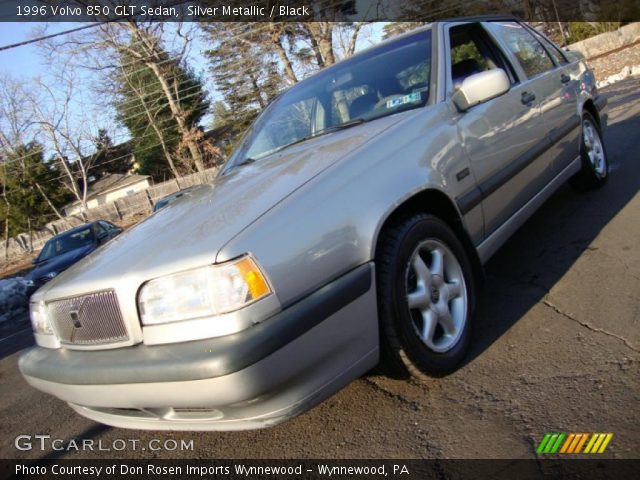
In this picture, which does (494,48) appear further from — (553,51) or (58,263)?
(58,263)

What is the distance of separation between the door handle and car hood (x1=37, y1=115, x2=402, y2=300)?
120 centimetres

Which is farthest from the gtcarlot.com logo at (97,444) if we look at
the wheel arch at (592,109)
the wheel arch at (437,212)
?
the wheel arch at (592,109)

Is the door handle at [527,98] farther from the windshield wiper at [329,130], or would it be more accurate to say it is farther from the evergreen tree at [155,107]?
the evergreen tree at [155,107]

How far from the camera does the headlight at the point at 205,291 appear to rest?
1.83 meters

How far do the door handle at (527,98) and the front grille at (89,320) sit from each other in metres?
2.83

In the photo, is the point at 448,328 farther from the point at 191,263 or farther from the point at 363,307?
the point at 191,263

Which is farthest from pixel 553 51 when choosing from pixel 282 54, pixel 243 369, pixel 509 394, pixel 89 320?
pixel 282 54

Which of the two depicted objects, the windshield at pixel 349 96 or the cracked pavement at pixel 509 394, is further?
the windshield at pixel 349 96

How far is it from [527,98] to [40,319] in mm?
3179

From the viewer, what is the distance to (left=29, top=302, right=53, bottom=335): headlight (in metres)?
2.37

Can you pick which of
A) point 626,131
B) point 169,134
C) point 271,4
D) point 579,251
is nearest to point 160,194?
point 169,134

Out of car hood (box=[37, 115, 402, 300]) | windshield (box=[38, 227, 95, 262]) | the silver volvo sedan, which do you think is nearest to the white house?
windshield (box=[38, 227, 95, 262])

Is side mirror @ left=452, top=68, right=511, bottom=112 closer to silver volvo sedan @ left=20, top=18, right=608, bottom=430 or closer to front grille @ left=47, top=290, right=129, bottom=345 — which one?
silver volvo sedan @ left=20, top=18, right=608, bottom=430

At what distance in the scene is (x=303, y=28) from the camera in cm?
2884
